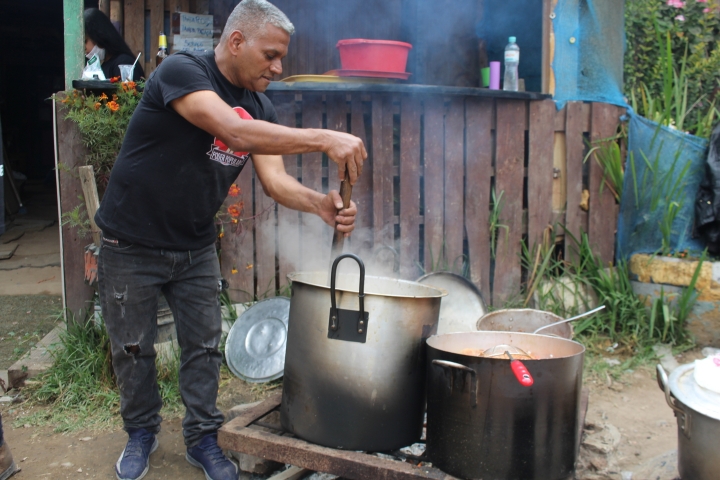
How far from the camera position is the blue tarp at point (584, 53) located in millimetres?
5219

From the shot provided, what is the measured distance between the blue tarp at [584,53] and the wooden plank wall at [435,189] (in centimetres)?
17

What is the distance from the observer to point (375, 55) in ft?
15.9

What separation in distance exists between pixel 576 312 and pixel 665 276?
0.76 metres

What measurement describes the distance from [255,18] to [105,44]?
3210 mm

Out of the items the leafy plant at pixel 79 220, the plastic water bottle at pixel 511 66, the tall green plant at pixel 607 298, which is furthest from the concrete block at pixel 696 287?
the leafy plant at pixel 79 220

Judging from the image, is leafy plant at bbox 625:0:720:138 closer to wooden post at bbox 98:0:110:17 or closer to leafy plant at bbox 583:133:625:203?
leafy plant at bbox 583:133:625:203

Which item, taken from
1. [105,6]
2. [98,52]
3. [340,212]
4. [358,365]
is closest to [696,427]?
[358,365]

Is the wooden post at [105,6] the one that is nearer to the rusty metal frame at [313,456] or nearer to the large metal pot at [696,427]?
the rusty metal frame at [313,456]

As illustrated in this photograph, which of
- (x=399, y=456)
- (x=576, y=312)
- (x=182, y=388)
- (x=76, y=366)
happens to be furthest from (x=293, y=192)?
(x=576, y=312)

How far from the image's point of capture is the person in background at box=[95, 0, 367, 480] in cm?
245

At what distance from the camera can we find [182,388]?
304 cm

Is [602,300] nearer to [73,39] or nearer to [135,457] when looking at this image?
[135,457]

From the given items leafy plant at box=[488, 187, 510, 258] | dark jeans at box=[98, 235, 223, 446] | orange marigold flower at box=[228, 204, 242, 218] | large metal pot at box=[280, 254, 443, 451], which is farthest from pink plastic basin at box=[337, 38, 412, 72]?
large metal pot at box=[280, 254, 443, 451]

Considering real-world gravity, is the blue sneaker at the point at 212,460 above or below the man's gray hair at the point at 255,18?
below
